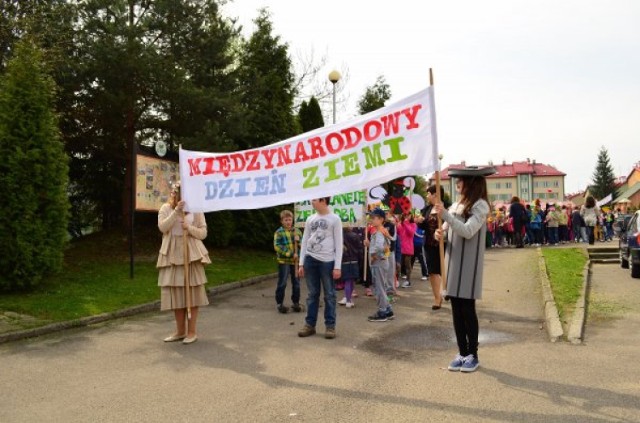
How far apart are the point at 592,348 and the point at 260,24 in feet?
68.8

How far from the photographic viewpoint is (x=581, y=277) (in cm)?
1272

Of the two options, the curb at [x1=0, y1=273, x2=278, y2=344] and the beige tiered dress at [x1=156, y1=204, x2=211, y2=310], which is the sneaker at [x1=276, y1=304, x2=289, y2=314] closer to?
the curb at [x1=0, y1=273, x2=278, y2=344]

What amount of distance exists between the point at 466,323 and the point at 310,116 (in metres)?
21.4

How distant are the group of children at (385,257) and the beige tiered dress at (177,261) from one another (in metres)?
1.44

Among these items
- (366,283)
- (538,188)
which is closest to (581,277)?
(366,283)

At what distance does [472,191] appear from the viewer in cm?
584

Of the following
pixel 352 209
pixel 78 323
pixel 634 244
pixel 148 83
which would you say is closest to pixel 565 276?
pixel 634 244

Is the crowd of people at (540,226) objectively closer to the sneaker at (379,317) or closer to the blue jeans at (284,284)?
the blue jeans at (284,284)

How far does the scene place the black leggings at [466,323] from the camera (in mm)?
5832

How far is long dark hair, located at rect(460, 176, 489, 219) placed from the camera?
5824mm

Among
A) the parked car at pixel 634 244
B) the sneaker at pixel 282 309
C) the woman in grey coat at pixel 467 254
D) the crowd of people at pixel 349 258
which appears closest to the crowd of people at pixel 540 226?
the parked car at pixel 634 244

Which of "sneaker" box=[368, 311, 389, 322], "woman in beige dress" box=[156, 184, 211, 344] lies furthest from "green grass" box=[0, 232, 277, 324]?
"sneaker" box=[368, 311, 389, 322]

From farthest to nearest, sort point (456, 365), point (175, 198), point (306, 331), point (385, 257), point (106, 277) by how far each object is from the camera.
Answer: point (106, 277) < point (385, 257) < point (306, 331) < point (175, 198) < point (456, 365)

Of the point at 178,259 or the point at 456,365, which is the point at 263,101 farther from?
the point at 456,365
